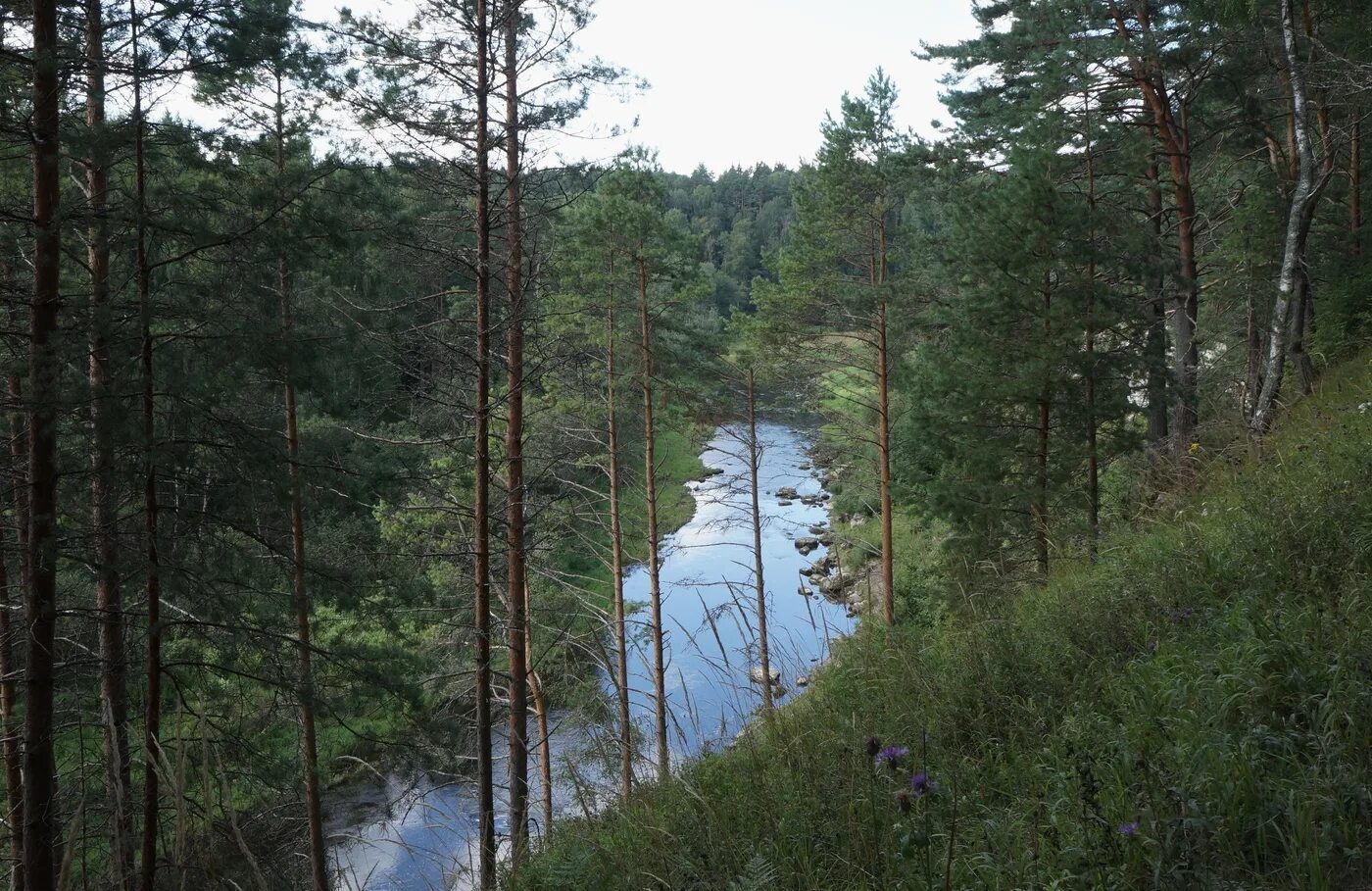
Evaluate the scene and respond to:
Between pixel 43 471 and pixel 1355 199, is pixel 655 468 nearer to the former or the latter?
pixel 43 471

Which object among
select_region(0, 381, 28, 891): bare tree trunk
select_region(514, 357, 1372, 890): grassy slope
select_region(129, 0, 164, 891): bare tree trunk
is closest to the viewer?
select_region(514, 357, 1372, 890): grassy slope

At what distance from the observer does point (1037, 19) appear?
415 inches

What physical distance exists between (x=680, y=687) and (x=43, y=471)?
1141 cm

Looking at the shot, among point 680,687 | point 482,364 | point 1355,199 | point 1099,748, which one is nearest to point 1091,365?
point 482,364

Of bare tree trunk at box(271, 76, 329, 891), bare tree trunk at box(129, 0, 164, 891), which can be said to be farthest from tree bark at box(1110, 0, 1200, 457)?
bare tree trunk at box(129, 0, 164, 891)

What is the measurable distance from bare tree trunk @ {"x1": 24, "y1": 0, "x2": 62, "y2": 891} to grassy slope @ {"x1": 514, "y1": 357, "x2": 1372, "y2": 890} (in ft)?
8.40

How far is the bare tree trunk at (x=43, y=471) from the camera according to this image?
3.90 meters

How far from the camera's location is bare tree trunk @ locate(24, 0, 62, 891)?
12.8 feet

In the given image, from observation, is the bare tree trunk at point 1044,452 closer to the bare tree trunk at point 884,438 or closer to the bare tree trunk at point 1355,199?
the bare tree trunk at point 884,438

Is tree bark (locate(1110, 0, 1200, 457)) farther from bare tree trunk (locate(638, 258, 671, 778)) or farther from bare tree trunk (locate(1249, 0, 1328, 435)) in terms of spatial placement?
bare tree trunk (locate(638, 258, 671, 778))

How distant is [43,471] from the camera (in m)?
4.08

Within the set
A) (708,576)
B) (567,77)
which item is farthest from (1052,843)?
(708,576)

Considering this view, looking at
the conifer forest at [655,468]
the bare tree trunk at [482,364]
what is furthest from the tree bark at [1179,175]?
the bare tree trunk at [482,364]

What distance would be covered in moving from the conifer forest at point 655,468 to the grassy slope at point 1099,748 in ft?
0.07
